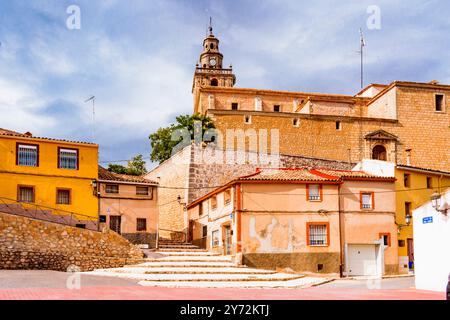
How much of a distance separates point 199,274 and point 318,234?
30.4 ft

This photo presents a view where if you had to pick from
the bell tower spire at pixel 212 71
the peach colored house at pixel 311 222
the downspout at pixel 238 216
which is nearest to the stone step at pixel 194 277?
the downspout at pixel 238 216

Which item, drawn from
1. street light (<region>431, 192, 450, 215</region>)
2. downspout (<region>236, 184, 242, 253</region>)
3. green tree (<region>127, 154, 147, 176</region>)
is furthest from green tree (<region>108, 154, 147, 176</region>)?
street light (<region>431, 192, 450, 215</region>)

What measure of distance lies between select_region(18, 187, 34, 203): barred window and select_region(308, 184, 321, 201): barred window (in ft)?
51.6

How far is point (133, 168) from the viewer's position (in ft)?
210

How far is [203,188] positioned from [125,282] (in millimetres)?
24866

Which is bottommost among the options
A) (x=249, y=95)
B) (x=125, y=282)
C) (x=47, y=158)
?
(x=125, y=282)

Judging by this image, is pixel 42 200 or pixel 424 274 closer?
pixel 424 274

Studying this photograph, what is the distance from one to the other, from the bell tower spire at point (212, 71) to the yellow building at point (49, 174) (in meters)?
44.7

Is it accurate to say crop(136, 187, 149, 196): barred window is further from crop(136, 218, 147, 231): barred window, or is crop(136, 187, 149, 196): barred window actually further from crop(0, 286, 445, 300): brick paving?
crop(0, 286, 445, 300): brick paving

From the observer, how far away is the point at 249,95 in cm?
6744

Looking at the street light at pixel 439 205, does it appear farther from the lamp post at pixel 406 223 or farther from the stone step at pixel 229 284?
the lamp post at pixel 406 223
